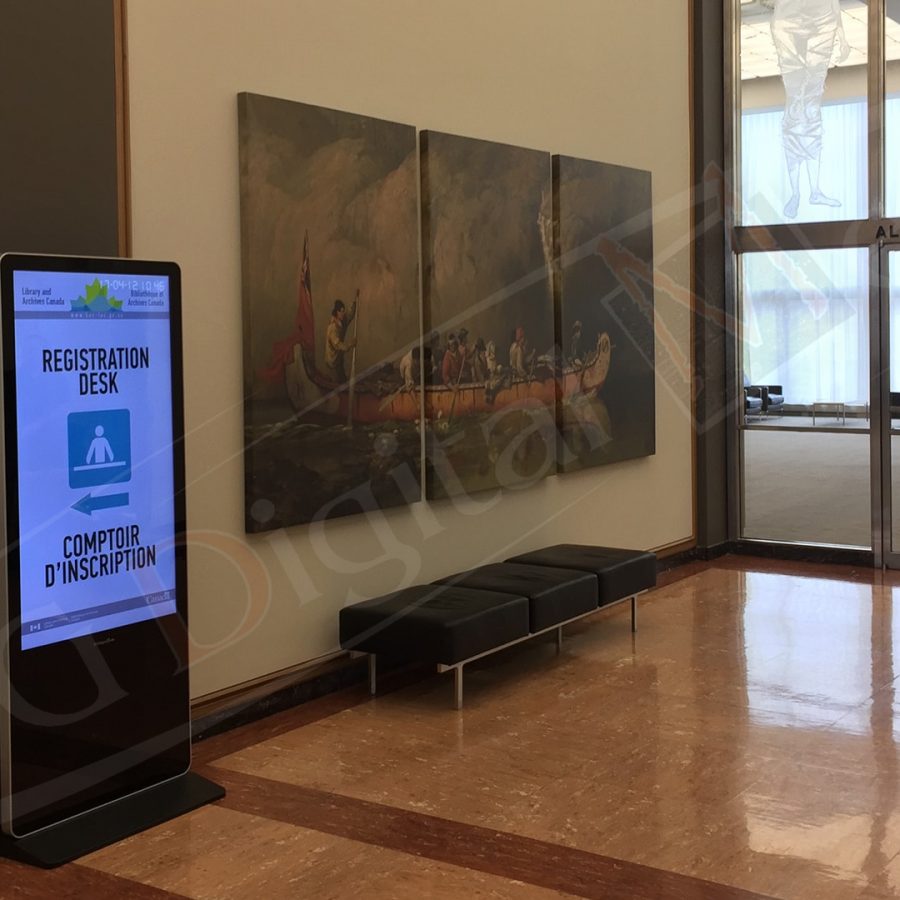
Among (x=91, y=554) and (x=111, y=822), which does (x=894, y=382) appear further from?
(x=111, y=822)

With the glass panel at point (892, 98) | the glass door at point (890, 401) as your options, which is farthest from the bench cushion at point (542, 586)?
the glass panel at point (892, 98)

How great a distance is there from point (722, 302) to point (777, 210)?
975 millimetres

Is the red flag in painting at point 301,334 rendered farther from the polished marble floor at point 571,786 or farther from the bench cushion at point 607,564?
the bench cushion at point 607,564

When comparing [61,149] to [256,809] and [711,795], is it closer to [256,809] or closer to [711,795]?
[256,809]

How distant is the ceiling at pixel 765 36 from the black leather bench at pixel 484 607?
17.8 ft

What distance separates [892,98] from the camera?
10898mm

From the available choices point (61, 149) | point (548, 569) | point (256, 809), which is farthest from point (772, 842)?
point (61, 149)

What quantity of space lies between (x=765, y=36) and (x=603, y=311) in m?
3.71

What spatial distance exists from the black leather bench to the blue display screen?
1656 mm

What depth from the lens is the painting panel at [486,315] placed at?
7957 mm

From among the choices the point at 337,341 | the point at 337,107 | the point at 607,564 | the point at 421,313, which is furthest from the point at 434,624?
the point at 337,107

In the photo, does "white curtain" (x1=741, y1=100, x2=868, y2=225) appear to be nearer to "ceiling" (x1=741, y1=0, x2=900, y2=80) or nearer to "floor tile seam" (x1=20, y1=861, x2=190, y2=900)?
"ceiling" (x1=741, y1=0, x2=900, y2=80)

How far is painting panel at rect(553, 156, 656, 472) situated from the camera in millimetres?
9375

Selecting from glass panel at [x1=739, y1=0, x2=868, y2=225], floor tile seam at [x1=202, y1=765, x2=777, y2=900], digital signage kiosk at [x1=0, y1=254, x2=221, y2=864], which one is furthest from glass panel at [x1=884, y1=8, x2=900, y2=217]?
floor tile seam at [x1=202, y1=765, x2=777, y2=900]
